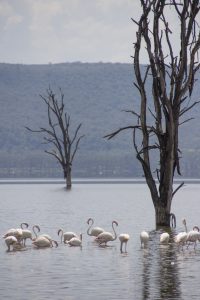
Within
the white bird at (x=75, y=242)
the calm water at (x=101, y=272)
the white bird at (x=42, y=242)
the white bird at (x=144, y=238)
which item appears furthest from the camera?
the white bird at (x=75, y=242)

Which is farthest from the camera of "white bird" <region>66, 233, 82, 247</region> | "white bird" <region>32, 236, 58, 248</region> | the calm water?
"white bird" <region>66, 233, 82, 247</region>

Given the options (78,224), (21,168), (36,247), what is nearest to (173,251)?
(36,247)

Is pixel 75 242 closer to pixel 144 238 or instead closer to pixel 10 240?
pixel 10 240

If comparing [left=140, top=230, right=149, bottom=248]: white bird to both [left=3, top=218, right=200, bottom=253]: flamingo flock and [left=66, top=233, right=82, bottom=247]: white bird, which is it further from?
[left=66, top=233, right=82, bottom=247]: white bird

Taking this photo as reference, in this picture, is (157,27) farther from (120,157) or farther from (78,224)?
(120,157)

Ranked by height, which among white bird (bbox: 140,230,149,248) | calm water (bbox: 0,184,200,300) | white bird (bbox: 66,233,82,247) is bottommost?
calm water (bbox: 0,184,200,300)

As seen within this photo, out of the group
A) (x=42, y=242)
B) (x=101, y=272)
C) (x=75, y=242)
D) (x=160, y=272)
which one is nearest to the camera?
(x=160, y=272)

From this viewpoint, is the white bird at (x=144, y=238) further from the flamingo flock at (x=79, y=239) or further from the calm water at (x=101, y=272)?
the calm water at (x=101, y=272)

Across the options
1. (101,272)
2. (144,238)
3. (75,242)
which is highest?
(144,238)

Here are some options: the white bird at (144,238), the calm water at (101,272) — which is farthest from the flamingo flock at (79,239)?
the calm water at (101,272)

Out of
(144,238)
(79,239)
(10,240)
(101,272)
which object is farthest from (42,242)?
(101,272)

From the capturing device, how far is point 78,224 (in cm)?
3253

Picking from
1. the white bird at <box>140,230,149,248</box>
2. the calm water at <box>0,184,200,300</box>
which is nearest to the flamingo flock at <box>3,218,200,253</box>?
the white bird at <box>140,230,149,248</box>

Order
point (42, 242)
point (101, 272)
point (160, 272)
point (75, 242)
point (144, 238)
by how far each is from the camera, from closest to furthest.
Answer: point (160, 272), point (101, 272), point (144, 238), point (42, 242), point (75, 242)
